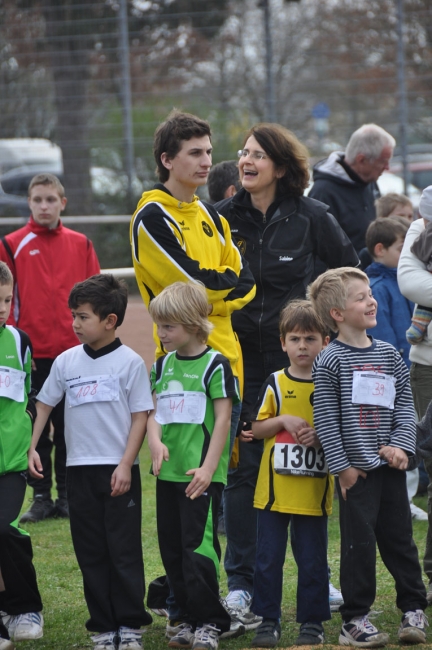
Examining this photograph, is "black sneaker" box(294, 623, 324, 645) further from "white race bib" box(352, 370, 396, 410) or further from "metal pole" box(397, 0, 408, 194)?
"metal pole" box(397, 0, 408, 194)

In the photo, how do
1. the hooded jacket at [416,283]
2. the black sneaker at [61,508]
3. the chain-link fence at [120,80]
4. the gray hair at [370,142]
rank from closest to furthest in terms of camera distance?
the hooded jacket at [416,283]
the black sneaker at [61,508]
the gray hair at [370,142]
the chain-link fence at [120,80]

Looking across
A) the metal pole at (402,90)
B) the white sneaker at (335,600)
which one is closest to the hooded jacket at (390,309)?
the white sneaker at (335,600)

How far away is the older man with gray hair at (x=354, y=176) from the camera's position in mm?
6891

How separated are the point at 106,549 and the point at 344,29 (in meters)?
20.4

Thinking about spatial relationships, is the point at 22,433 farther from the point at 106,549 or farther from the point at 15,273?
the point at 15,273

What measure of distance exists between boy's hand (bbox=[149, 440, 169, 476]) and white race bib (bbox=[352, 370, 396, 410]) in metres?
0.78

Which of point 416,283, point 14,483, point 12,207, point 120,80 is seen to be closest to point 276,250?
point 416,283

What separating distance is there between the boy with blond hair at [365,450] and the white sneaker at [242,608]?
0.51 metres

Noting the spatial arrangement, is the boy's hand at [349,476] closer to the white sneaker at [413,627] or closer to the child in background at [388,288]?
the white sneaker at [413,627]

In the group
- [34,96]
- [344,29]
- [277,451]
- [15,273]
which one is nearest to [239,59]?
[344,29]

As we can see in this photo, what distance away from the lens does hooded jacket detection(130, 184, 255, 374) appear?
4.18m

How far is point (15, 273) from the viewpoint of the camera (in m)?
6.70

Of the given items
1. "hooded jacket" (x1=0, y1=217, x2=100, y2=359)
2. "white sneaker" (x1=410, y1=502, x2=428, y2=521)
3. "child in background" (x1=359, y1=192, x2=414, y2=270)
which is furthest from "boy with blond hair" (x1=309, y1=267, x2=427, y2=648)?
"hooded jacket" (x1=0, y1=217, x2=100, y2=359)

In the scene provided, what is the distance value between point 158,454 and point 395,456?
3.12 feet
